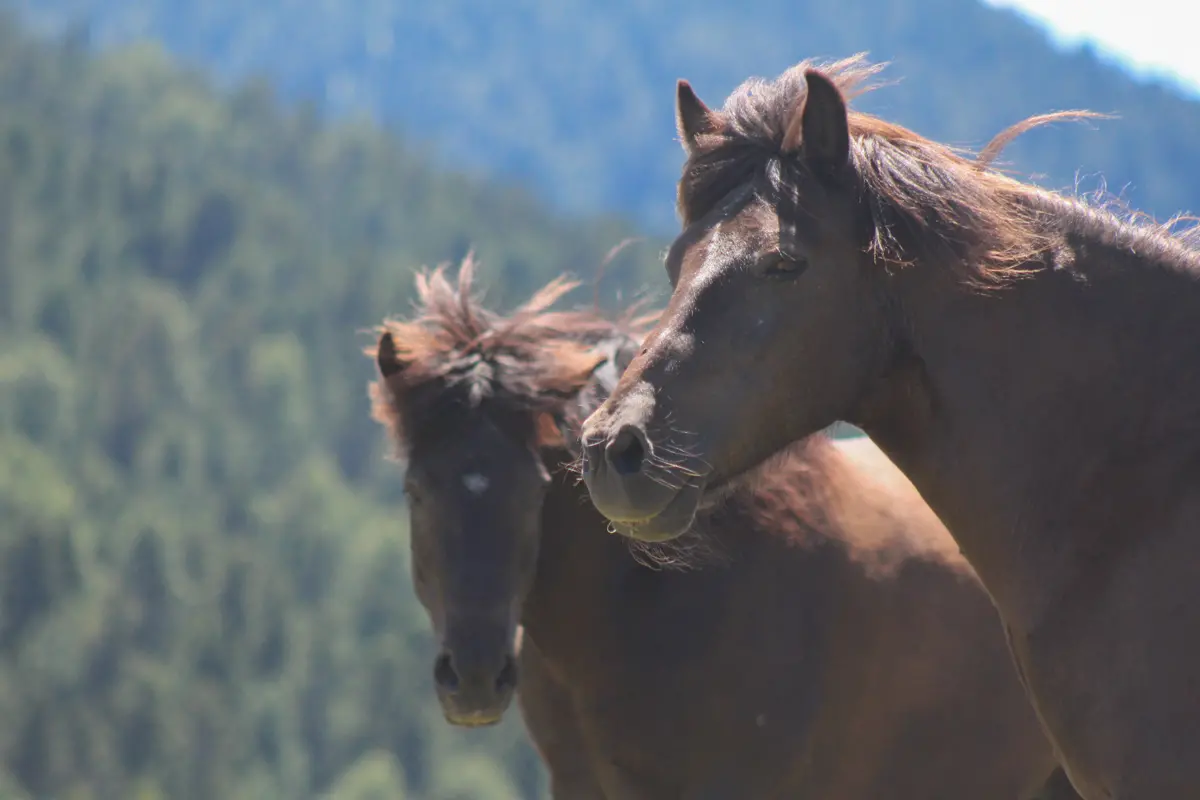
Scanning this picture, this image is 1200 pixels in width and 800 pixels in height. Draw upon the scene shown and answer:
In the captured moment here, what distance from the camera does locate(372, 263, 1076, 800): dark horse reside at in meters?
5.34

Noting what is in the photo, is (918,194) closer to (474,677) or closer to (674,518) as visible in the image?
(674,518)

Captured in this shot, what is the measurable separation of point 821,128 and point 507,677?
2642 millimetres

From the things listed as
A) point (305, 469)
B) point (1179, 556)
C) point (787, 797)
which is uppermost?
point (1179, 556)

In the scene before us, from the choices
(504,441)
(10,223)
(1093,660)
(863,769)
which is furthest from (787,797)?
(10,223)

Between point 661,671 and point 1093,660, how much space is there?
2.27 m

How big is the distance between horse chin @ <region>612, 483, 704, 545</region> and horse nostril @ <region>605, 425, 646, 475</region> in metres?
0.14

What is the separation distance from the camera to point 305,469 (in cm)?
8788

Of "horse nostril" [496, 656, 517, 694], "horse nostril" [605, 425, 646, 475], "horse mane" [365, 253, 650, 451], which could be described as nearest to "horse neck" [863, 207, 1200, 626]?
"horse nostril" [605, 425, 646, 475]

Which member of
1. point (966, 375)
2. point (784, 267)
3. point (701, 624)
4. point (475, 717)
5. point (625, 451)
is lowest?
point (475, 717)

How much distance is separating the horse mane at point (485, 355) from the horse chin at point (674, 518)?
7.65 feet

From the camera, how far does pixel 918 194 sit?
361 cm

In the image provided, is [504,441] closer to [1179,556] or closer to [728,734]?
[728,734]

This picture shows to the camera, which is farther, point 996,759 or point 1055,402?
point 996,759

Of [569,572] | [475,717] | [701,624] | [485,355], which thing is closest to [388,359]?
[485,355]
